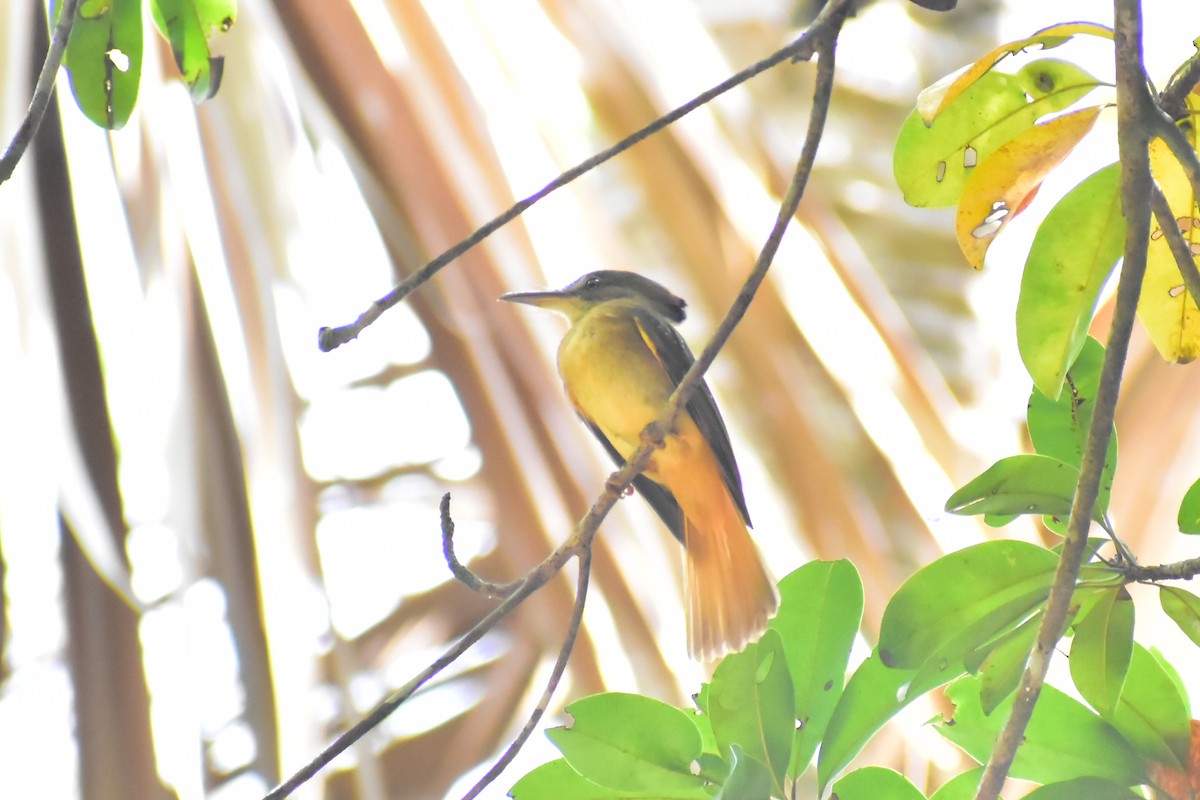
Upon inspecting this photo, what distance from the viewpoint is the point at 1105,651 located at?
1.33m

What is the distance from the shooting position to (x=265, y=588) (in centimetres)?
309

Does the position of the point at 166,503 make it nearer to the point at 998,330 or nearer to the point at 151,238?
the point at 151,238

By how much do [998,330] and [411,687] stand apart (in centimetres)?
276

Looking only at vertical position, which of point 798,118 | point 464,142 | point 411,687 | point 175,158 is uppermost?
point 175,158

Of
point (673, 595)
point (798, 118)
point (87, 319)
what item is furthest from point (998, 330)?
point (87, 319)

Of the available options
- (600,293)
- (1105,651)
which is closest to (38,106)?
(1105,651)

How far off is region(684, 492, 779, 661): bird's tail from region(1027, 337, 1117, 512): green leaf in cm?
112

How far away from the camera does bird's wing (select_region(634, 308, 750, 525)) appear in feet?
8.43

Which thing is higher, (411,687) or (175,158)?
(175,158)

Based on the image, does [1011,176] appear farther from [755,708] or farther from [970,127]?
[755,708]

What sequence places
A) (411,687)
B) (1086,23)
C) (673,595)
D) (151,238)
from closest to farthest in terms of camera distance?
(411,687)
(1086,23)
(151,238)
(673,595)

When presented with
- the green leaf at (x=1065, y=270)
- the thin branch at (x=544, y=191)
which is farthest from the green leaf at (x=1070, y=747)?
the thin branch at (x=544, y=191)

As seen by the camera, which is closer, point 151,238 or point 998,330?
point 151,238

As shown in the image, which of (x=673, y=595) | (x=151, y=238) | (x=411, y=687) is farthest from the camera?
(x=673, y=595)
